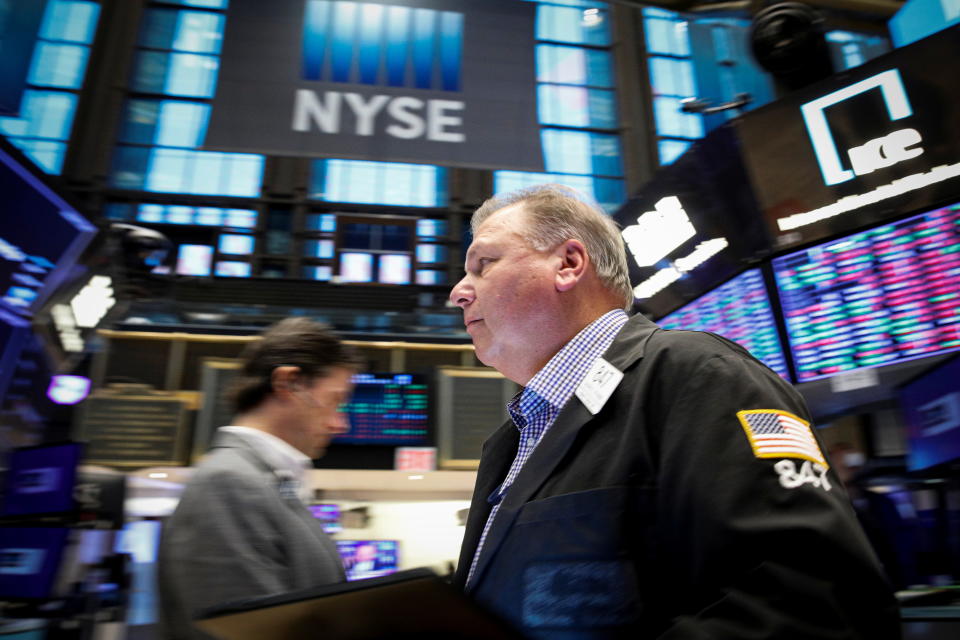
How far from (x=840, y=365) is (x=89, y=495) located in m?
4.15

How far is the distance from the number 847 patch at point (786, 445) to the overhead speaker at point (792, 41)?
3.42 metres

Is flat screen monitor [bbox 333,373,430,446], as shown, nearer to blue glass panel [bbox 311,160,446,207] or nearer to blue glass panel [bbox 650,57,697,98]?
blue glass panel [bbox 311,160,446,207]

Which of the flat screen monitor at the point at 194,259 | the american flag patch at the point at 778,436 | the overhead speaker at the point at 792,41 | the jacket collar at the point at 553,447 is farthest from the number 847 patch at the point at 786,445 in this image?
the flat screen monitor at the point at 194,259

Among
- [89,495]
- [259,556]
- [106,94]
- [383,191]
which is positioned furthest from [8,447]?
[106,94]

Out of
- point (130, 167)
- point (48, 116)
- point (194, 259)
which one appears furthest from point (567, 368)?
point (48, 116)

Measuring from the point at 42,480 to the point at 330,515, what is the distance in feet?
6.97

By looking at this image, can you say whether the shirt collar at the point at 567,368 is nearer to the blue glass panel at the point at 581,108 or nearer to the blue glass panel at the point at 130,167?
the blue glass panel at the point at 581,108

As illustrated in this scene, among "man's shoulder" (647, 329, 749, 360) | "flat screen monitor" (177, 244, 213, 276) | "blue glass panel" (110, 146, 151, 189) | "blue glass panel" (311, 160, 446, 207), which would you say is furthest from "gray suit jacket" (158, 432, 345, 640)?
"blue glass panel" (110, 146, 151, 189)

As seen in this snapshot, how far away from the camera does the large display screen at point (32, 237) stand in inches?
132

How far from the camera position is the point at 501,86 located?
2.96 metres

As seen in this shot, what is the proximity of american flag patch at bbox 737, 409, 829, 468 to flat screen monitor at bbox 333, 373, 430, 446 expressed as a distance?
4658mm

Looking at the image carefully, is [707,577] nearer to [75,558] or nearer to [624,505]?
[624,505]

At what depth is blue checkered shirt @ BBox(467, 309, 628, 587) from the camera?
1.20 meters

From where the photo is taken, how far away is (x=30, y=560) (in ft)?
11.1
